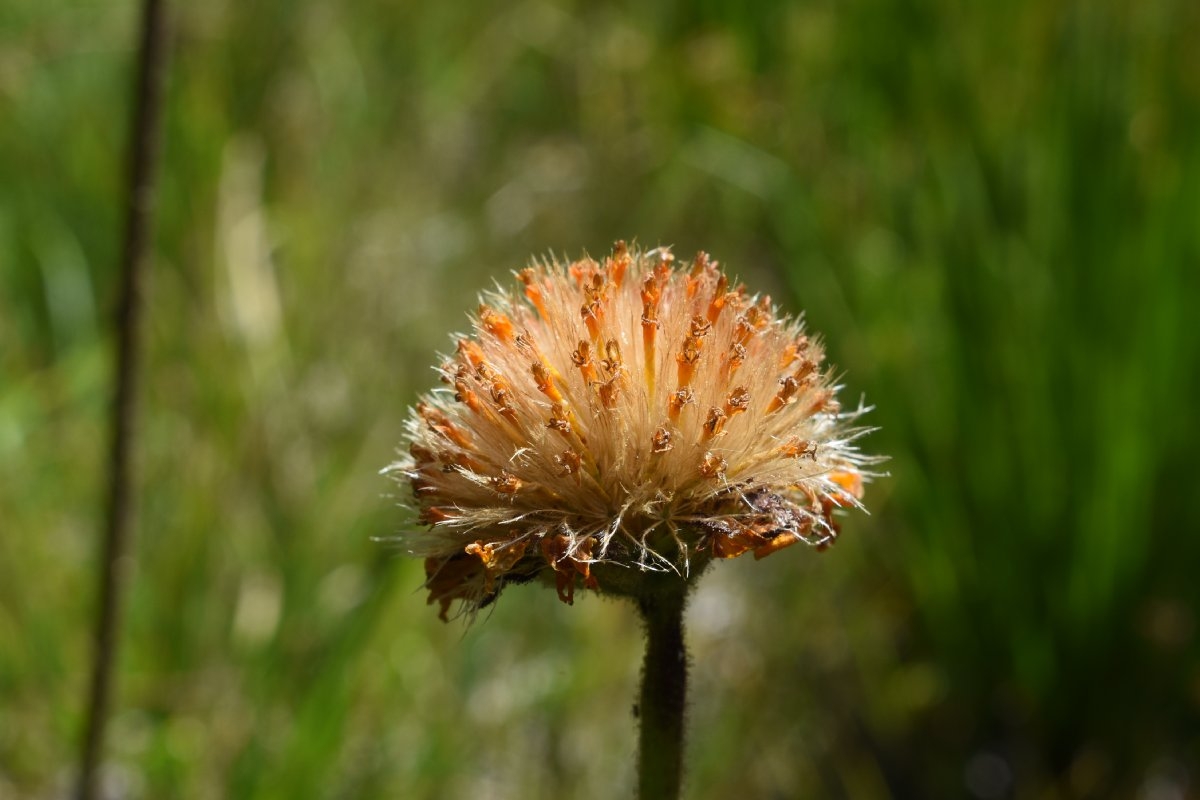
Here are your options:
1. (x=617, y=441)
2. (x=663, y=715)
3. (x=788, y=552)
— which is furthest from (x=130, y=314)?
(x=788, y=552)

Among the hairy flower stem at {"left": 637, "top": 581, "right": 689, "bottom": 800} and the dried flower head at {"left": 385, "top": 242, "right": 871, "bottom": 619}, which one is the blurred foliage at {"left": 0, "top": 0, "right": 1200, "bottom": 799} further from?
the hairy flower stem at {"left": 637, "top": 581, "right": 689, "bottom": 800}

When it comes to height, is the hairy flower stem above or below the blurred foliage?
below

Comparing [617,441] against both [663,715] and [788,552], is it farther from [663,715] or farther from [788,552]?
[788,552]

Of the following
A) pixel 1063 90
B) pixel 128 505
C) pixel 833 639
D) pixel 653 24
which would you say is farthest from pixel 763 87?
pixel 128 505

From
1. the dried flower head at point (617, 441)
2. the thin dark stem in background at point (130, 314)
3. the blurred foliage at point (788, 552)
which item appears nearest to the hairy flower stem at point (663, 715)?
the dried flower head at point (617, 441)

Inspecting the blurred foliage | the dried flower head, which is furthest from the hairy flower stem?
the blurred foliage

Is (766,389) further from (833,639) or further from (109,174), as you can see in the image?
(109,174)

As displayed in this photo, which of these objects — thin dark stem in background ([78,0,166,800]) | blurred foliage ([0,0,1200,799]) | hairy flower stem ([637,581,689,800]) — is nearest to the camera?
hairy flower stem ([637,581,689,800])

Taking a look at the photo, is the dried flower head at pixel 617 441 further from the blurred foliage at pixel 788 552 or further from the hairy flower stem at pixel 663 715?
the blurred foliage at pixel 788 552
